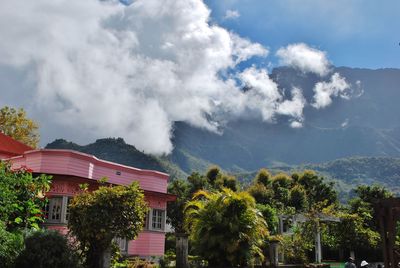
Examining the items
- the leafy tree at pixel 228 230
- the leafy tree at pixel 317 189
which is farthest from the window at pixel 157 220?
the leafy tree at pixel 317 189

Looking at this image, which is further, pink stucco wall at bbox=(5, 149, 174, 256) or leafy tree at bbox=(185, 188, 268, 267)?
pink stucco wall at bbox=(5, 149, 174, 256)

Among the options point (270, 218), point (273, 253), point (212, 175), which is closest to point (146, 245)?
point (273, 253)

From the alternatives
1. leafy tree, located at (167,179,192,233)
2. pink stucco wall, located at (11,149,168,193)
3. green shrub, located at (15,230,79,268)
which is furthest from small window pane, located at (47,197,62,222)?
leafy tree, located at (167,179,192,233)

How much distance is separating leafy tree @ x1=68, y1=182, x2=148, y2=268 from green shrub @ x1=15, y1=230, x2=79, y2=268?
0.80 m

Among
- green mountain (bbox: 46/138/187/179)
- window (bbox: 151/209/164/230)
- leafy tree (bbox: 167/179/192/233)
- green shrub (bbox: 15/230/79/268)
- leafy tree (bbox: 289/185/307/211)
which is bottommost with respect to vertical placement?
green shrub (bbox: 15/230/79/268)

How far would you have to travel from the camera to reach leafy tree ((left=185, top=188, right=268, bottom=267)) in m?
15.0

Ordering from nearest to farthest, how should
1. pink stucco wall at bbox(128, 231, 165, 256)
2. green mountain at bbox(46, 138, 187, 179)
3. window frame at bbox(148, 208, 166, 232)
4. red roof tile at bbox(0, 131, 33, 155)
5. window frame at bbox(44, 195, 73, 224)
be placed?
window frame at bbox(44, 195, 73, 224) → pink stucco wall at bbox(128, 231, 165, 256) → window frame at bbox(148, 208, 166, 232) → red roof tile at bbox(0, 131, 33, 155) → green mountain at bbox(46, 138, 187, 179)

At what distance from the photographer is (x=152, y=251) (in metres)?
22.8

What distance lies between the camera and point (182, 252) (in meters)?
14.8

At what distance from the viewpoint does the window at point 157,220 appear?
2330 cm

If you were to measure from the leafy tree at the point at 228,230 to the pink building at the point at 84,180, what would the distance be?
2572 mm

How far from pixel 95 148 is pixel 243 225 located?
86396 mm

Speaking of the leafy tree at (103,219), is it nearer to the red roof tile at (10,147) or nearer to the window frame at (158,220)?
the window frame at (158,220)

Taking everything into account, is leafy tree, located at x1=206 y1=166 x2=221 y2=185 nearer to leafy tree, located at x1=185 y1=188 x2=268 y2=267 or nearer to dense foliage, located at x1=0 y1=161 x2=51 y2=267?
leafy tree, located at x1=185 y1=188 x2=268 y2=267
